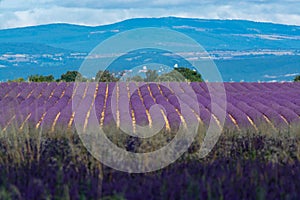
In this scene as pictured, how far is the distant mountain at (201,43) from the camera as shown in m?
71.1

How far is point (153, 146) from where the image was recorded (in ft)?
30.4

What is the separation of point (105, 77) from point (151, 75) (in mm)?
3324

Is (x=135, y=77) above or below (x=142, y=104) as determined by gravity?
above

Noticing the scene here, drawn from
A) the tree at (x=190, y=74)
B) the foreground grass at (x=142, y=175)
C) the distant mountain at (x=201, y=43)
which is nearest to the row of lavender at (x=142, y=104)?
the foreground grass at (x=142, y=175)

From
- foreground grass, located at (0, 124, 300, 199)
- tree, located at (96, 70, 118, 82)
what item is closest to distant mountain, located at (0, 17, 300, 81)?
tree, located at (96, 70, 118, 82)

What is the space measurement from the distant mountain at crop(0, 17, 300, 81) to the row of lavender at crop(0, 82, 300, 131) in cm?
3907

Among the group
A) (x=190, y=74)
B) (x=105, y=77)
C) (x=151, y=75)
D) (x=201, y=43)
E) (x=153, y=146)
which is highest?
(x=201, y=43)

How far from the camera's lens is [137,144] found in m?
9.59

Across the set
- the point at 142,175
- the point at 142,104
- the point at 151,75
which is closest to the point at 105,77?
the point at 151,75

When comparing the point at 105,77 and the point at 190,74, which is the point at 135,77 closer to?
the point at 105,77

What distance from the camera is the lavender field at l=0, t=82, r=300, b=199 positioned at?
632 cm

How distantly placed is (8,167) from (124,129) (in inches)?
154

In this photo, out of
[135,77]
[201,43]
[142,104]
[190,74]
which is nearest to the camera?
[142,104]

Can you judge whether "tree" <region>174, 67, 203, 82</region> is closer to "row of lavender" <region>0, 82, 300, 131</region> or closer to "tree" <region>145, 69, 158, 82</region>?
"tree" <region>145, 69, 158, 82</region>
